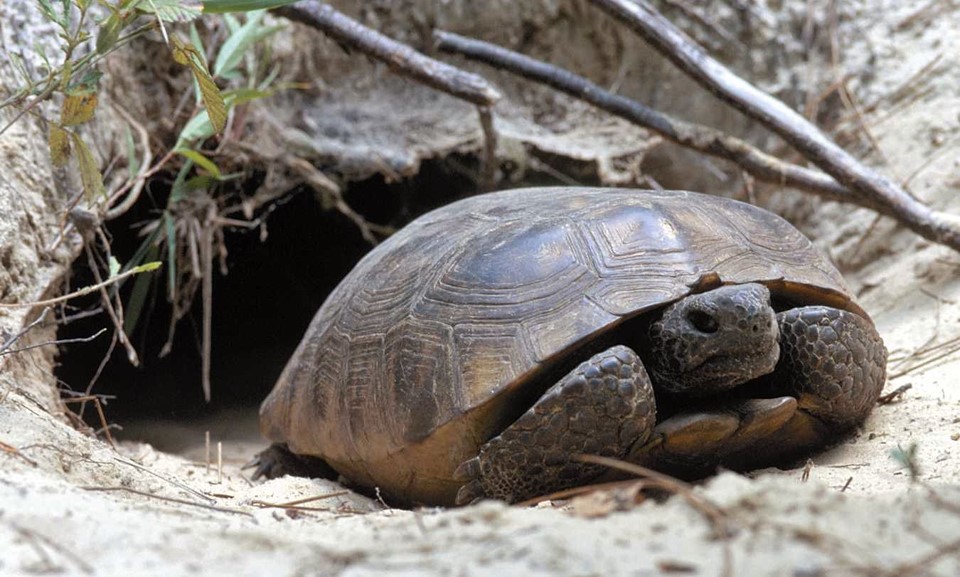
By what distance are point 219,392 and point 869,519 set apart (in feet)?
17.0

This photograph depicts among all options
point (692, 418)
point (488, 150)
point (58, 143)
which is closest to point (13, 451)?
point (58, 143)

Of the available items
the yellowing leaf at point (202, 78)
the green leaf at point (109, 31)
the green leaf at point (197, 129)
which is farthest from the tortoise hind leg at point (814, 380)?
the green leaf at point (197, 129)

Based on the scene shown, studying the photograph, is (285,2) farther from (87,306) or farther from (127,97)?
(87,306)

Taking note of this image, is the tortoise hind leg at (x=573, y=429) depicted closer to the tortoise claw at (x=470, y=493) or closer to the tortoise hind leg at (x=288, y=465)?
the tortoise claw at (x=470, y=493)

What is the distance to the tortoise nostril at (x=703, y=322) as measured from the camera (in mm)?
2352

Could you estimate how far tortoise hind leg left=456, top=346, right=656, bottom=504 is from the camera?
2273 millimetres

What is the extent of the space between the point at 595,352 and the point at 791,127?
7.11 feet

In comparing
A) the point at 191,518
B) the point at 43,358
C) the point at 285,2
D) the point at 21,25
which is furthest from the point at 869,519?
the point at 21,25

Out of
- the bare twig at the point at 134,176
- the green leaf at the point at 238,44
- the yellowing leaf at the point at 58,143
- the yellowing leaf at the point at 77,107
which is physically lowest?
the bare twig at the point at 134,176

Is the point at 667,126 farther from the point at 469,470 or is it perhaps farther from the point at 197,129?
the point at 469,470

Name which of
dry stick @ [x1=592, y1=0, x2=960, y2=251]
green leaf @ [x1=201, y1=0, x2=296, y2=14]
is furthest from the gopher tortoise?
dry stick @ [x1=592, y1=0, x2=960, y2=251]

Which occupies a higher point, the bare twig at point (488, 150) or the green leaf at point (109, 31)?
the green leaf at point (109, 31)

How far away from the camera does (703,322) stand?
7.81ft

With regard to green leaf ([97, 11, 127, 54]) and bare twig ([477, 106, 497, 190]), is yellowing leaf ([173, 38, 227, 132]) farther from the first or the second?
bare twig ([477, 106, 497, 190])
